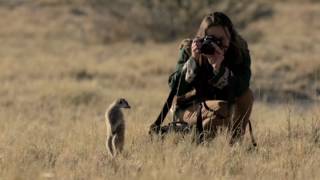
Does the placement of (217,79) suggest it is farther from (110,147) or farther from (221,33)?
(110,147)

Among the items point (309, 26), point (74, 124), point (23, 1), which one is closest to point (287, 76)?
point (74, 124)

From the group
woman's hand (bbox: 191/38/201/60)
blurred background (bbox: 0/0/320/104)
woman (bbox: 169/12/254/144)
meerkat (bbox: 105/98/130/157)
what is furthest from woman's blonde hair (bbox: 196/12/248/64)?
blurred background (bbox: 0/0/320/104)

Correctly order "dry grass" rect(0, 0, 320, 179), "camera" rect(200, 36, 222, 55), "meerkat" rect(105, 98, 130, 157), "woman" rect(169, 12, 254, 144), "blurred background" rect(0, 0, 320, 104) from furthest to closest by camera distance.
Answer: "blurred background" rect(0, 0, 320, 104) < "woman" rect(169, 12, 254, 144) < "camera" rect(200, 36, 222, 55) < "meerkat" rect(105, 98, 130, 157) < "dry grass" rect(0, 0, 320, 179)

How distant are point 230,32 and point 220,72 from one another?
0.38 m

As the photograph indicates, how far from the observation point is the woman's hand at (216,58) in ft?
20.6

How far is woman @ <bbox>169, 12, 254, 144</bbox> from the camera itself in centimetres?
648

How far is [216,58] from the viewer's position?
6.36 meters

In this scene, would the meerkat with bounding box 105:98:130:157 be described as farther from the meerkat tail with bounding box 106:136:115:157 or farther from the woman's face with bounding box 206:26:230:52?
the woman's face with bounding box 206:26:230:52

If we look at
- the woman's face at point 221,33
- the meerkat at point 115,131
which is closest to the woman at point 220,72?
the woman's face at point 221,33

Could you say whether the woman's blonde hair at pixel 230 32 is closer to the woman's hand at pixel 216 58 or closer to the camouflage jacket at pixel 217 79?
the camouflage jacket at pixel 217 79

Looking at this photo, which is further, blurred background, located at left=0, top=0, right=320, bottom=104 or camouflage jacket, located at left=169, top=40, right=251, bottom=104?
blurred background, located at left=0, top=0, right=320, bottom=104

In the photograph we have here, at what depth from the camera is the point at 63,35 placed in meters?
22.9

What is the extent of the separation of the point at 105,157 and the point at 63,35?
17.1 metres

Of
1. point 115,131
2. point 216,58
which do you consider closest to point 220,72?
point 216,58
